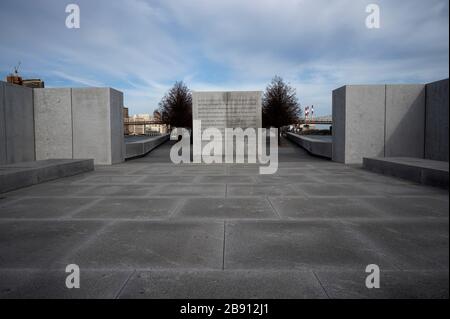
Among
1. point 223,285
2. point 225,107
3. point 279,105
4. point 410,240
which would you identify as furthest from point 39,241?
point 279,105

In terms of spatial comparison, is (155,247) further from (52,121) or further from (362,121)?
(52,121)

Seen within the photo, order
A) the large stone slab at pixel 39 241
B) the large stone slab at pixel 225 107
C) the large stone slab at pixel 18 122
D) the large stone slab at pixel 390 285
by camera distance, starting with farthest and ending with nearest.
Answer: the large stone slab at pixel 225 107, the large stone slab at pixel 18 122, the large stone slab at pixel 39 241, the large stone slab at pixel 390 285

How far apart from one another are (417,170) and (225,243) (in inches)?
291

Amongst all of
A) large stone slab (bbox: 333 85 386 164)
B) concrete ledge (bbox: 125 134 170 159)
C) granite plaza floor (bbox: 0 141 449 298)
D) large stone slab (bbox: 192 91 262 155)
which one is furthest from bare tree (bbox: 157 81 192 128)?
granite plaza floor (bbox: 0 141 449 298)

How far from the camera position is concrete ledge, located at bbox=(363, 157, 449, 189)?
319 inches

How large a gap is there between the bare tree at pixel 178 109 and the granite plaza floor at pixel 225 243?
111 ft

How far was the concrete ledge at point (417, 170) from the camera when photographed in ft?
26.6

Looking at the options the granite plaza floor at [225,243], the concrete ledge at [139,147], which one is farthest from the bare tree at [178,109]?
the granite plaza floor at [225,243]

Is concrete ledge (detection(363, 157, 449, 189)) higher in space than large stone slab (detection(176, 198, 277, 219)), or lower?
higher

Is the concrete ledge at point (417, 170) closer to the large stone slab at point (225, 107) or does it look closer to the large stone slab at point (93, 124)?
the large stone slab at point (225, 107)

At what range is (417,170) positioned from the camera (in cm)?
924

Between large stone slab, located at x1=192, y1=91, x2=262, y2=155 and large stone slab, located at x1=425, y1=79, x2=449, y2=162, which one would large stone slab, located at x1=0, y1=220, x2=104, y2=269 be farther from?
large stone slab, located at x1=192, y1=91, x2=262, y2=155

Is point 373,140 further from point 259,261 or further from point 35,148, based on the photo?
point 35,148

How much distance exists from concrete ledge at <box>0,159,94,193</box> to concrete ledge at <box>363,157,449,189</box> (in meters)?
10.3
